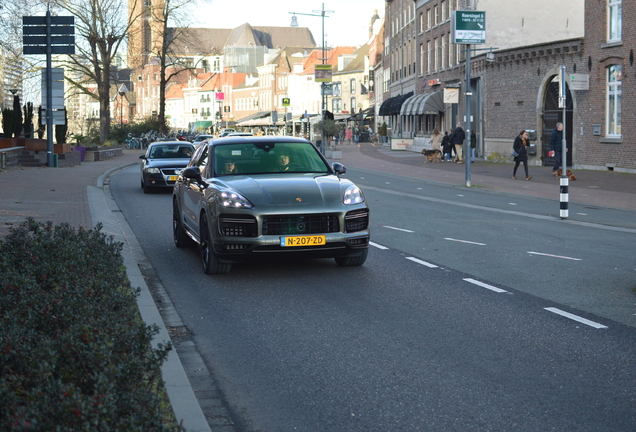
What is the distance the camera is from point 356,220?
937 cm

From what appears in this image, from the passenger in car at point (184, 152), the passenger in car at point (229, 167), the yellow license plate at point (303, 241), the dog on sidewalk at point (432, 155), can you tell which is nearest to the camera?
the yellow license plate at point (303, 241)

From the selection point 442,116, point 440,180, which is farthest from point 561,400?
point 442,116

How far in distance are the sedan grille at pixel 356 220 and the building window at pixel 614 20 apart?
82.1 feet

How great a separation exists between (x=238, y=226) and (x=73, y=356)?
494 centimetres

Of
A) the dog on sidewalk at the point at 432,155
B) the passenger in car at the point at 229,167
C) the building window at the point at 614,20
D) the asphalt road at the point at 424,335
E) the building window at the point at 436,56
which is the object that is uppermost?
the building window at the point at 436,56

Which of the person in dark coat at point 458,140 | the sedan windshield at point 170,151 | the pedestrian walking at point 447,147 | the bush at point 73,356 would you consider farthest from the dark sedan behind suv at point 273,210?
the pedestrian walking at point 447,147

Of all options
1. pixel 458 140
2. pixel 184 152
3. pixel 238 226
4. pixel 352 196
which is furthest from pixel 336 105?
pixel 238 226

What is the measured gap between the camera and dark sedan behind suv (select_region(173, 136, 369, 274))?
9008 mm

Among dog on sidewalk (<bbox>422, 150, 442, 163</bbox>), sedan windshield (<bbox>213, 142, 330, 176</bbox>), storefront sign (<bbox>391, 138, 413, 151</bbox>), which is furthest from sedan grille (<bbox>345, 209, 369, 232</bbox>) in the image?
storefront sign (<bbox>391, 138, 413, 151</bbox>)

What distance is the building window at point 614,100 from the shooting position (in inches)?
1233

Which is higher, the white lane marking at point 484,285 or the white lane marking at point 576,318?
the white lane marking at point 484,285

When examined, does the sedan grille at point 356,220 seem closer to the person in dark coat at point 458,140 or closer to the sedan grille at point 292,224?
the sedan grille at point 292,224

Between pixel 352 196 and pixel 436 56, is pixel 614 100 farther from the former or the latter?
A: pixel 436 56

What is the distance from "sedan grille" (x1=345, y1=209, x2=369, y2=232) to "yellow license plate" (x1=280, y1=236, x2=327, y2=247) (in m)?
0.34
